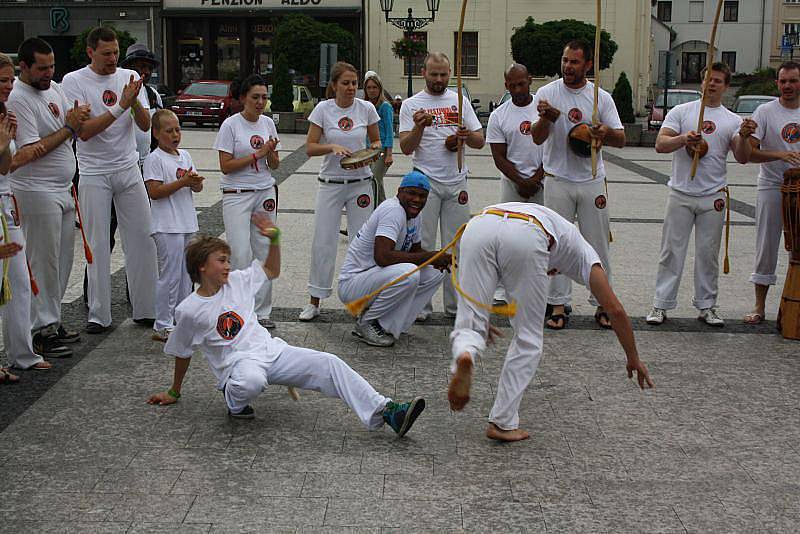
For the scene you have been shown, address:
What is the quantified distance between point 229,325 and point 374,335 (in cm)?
169

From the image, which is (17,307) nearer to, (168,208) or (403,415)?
(168,208)

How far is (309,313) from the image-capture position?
7.58 m

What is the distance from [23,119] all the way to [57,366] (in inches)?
60.3

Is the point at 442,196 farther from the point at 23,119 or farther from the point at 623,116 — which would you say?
the point at 623,116

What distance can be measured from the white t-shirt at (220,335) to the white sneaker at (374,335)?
1.51 meters

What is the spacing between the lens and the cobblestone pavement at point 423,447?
4.25 m

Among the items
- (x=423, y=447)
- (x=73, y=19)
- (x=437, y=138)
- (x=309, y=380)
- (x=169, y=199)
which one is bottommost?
(x=423, y=447)

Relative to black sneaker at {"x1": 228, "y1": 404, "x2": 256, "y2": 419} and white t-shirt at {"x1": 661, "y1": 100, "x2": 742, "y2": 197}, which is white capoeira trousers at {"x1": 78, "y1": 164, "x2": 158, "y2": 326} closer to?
black sneaker at {"x1": 228, "y1": 404, "x2": 256, "y2": 419}

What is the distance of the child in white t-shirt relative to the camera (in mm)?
6895

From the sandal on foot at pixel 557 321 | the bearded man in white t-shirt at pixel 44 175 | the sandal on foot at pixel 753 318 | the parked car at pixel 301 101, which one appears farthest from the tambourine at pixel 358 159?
the parked car at pixel 301 101

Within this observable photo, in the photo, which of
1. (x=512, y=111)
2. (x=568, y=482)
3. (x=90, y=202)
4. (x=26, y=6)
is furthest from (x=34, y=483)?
(x=26, y=6)

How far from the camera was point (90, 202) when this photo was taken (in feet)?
23.1

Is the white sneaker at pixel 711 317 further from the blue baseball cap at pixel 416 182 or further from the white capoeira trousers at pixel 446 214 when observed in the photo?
the blue baseball cap at pixel 416 182

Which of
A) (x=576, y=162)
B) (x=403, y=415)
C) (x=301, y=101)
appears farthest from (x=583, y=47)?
(x=301, y=101)
